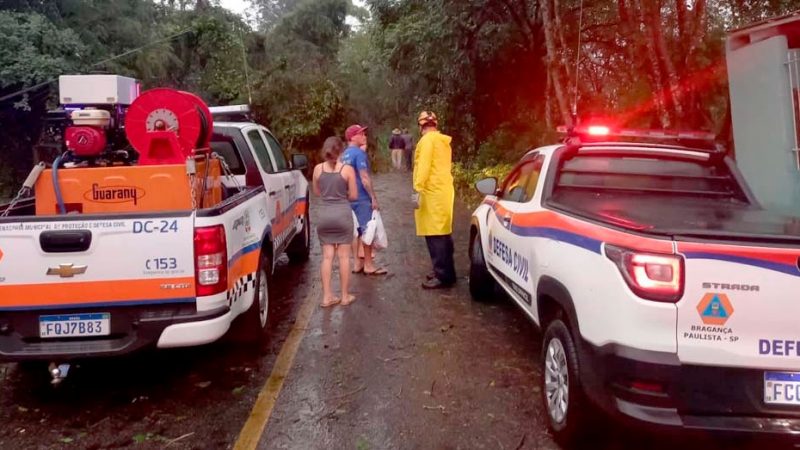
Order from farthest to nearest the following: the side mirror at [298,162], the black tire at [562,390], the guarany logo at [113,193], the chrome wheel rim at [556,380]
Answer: the side mirror at [298,162] < the guarany logo at [113,193] < the chrome wheel rim at [556,380] < the black tire at [562,390]

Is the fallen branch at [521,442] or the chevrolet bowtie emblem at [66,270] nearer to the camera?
the fallen branch at [521,442]

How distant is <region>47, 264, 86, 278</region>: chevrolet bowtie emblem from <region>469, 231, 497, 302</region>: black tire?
3830mm

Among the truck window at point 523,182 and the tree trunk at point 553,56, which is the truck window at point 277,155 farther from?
the tree trunk at point 553,56

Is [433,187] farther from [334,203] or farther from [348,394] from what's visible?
[348,394]

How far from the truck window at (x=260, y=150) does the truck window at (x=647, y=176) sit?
3625mm

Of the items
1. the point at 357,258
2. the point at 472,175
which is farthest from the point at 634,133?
the point at 472,175

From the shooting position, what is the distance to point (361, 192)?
832 centimetres

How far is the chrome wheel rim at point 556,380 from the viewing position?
3.93 meters

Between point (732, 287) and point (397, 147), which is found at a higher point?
point (397, 147)

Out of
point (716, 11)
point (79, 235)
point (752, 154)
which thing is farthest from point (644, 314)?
point (716, 11)

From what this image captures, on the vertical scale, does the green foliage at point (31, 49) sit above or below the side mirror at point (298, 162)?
above

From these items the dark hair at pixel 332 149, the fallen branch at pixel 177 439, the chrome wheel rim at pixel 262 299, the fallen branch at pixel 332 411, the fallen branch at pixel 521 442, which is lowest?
the fallen branch at pixel 521 442

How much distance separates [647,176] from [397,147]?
80.9ft

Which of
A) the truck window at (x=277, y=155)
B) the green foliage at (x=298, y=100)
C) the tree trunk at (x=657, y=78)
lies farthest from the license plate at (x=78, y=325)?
the green foliage at (x=298, y=100)
